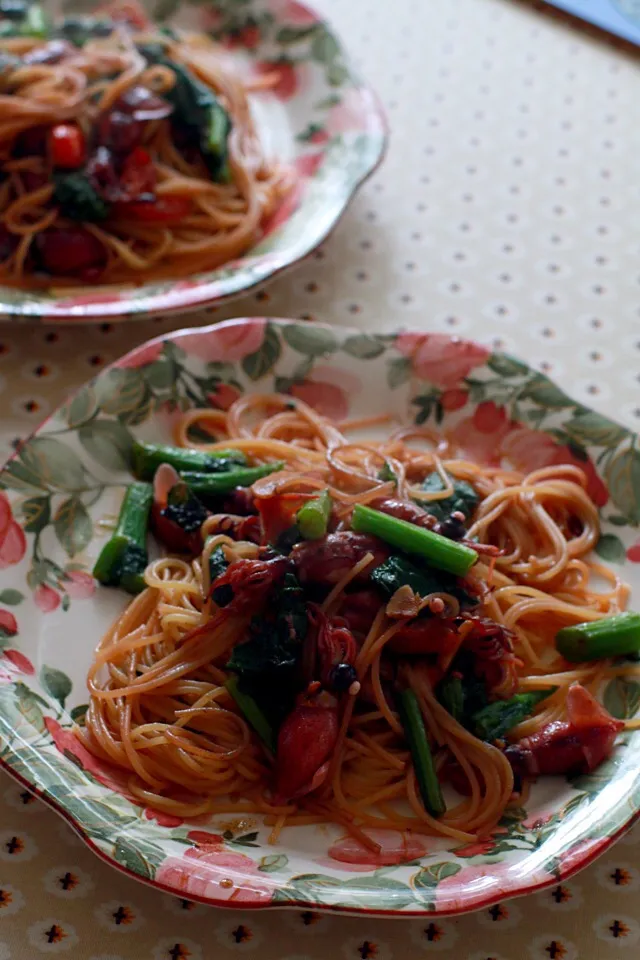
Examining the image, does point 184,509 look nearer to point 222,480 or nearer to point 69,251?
point 222,480

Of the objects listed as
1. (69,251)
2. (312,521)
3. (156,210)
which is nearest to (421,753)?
(312,521)

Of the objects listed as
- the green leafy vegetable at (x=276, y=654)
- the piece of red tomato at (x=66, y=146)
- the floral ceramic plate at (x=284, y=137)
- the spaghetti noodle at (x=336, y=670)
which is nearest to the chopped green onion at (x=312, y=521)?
the spaghetti noodle at (x=336, y=670)

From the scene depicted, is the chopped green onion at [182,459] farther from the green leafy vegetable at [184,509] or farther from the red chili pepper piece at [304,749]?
the red chili pepper piece at [304,749]

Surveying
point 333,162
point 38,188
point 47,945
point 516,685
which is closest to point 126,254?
point 38,188

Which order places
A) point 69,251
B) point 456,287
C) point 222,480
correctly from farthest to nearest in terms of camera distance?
→ point 456,287 < point 69,251 < point 222,480

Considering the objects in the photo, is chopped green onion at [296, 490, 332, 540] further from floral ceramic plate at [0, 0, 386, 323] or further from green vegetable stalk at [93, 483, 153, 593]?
floral ceramic plate at [0, 0, 386, 323]

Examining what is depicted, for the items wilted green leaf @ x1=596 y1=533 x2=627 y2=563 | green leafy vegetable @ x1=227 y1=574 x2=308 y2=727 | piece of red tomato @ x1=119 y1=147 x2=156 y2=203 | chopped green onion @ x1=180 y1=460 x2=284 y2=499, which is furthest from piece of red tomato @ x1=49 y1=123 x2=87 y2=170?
wilted green leaf @ x1=596 y1=533 x2=627 y2=563

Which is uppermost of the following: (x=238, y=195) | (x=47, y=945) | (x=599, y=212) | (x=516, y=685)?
(x=599, y=212)

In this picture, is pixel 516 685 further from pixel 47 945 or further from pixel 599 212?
pixel 599 212
